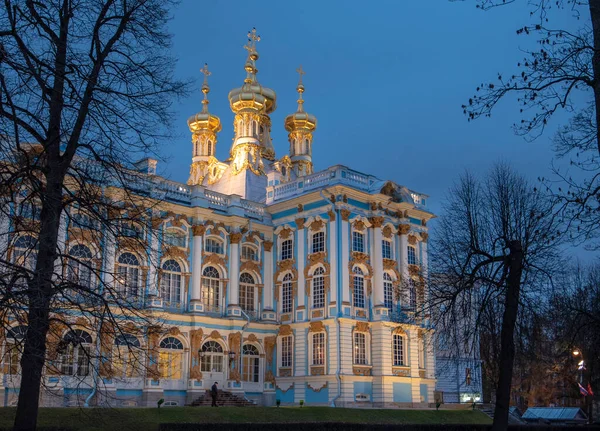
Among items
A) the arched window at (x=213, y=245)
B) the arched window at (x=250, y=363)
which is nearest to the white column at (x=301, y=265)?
the arched window at (x=250, y=363)

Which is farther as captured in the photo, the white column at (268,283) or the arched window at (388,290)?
the white column at (268,283)

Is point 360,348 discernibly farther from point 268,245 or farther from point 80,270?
point 80,270

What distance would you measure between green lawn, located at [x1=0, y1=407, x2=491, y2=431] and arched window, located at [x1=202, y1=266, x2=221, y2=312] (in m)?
9.42

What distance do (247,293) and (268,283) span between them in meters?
1.20

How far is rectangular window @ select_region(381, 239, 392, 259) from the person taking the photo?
34531mm

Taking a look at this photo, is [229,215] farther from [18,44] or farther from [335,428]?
[18,44]

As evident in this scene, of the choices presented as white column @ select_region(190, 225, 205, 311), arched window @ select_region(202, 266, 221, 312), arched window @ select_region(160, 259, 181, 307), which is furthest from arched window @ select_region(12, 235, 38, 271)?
arched window @ select_region(202, 266, 221, 312)

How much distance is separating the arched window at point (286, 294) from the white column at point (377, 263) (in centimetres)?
426

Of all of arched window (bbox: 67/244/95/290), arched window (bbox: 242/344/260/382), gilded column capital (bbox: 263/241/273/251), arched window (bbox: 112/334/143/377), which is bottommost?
arched window (bbox: 112/334/143/377)

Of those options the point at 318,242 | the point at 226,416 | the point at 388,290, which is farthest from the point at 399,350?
the point at 226,416

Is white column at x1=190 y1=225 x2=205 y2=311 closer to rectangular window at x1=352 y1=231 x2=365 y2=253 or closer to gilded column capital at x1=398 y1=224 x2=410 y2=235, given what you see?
rectangular window at x1=352 y1=231 x2=365 y2=253

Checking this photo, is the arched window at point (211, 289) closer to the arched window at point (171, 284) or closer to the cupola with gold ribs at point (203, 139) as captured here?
the arched window at point (171, 284)

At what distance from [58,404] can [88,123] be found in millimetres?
17061

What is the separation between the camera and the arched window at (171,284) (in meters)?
32.2
